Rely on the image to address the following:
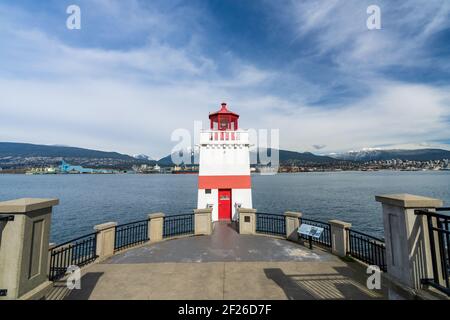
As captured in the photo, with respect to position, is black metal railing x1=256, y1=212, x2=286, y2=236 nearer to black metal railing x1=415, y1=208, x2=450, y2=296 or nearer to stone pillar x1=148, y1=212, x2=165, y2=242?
stone pillar x1=148, y1=212, x2=165, y2=242

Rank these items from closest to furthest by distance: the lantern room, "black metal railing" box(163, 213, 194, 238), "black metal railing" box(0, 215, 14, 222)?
"black metal railing" box(0, 215, 14, 222), "black metal railing" box(163, 213, 194, 238), the lantern room

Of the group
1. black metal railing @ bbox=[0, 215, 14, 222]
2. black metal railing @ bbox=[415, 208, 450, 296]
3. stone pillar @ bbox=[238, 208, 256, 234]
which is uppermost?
black metal railing @ bbox=[0, 215, 14, 222]

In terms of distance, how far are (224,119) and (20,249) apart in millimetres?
14486

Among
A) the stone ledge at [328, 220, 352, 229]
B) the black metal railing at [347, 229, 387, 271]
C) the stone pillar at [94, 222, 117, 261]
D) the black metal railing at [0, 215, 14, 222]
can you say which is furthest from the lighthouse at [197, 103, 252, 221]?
the black metal railing at [0, 215, 14, 222]

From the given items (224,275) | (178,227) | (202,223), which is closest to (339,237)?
(224,275)

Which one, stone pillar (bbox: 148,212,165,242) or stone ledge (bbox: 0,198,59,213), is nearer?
stone ledge (bbox: 0,198,59,213)

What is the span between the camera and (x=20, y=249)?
3.23 m

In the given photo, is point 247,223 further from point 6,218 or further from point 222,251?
point 6,218

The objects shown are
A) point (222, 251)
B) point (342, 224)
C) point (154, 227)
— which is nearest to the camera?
point (342, 224)

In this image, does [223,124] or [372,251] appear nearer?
[372,251]

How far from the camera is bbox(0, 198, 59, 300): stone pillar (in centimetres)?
318

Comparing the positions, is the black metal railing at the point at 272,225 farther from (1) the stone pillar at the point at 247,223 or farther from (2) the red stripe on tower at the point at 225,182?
(2) the red stripe on tower at the point at 225,182

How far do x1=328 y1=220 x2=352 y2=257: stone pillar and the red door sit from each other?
732 cm
